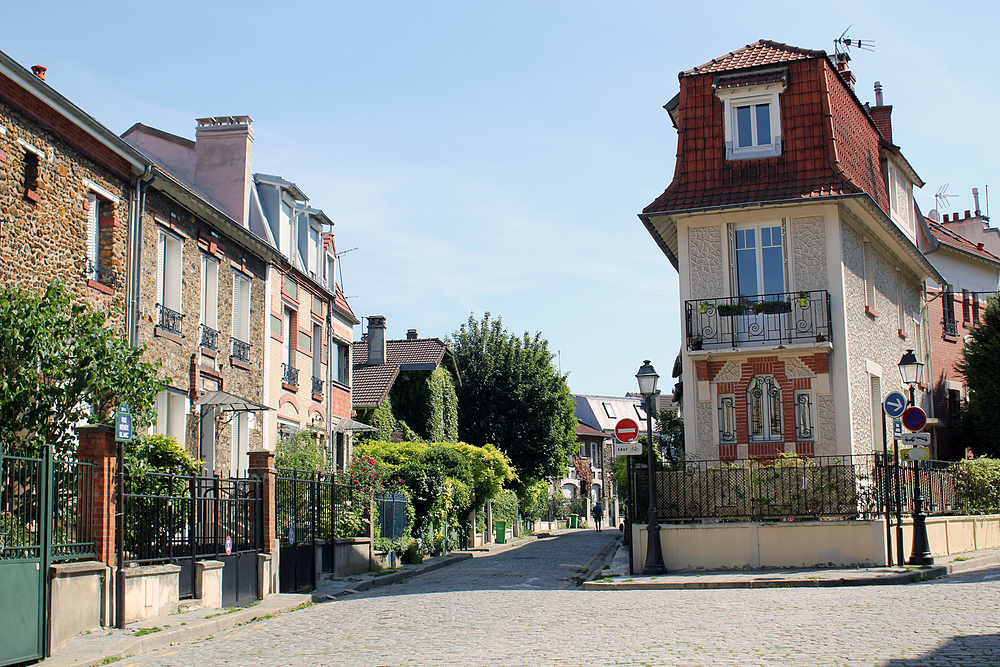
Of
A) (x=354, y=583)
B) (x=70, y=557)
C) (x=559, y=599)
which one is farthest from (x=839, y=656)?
(x=354, y=583)

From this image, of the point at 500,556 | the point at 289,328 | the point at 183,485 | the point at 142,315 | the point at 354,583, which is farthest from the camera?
the point at 500,556

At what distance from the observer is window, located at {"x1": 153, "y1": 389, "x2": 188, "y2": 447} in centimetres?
1886

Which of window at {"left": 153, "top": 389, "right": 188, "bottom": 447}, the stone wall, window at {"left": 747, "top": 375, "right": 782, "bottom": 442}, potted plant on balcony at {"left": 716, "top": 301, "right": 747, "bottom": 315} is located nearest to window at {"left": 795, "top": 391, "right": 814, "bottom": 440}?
window at {"left": 747, "top": 375, "right": 782, "bottom": 442}

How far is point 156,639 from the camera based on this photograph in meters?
11.5

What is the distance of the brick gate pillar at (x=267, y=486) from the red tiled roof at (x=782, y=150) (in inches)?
407

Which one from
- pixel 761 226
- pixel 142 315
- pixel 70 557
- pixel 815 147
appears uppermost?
pixel 815 147

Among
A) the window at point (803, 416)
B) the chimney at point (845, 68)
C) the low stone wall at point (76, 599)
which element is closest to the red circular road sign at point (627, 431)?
the window at point (803, 416)

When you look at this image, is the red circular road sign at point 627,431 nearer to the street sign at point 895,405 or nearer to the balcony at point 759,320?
the balcony at point 759,320

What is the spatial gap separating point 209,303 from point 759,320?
11625 millimetres

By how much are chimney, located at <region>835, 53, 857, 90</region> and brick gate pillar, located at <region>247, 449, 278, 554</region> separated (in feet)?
59.9

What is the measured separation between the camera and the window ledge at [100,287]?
54.7 ft

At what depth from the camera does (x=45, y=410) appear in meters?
12.2

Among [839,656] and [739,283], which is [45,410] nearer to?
[839,656]

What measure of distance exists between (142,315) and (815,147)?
14445 mm
